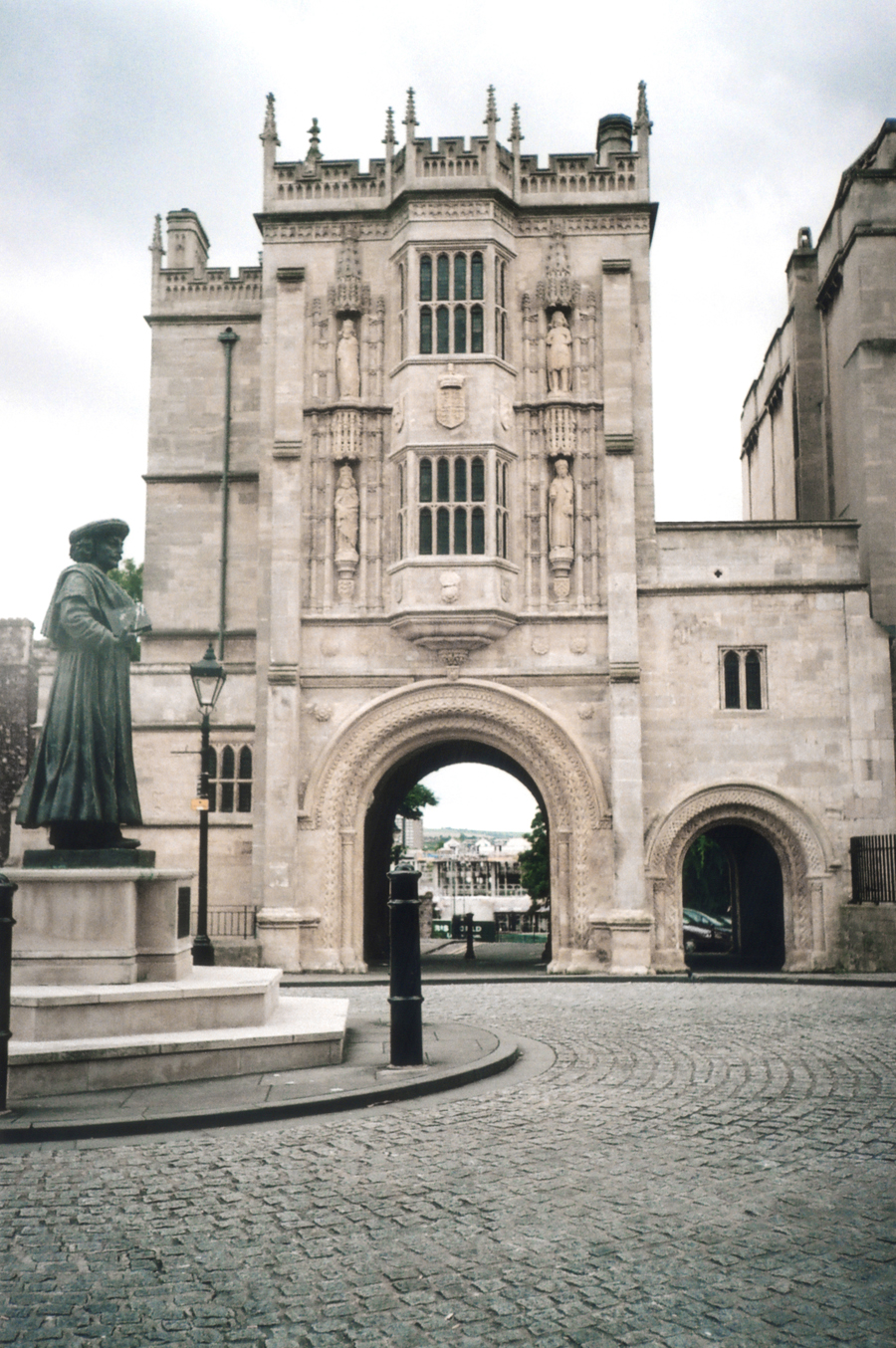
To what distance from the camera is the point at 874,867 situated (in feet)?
71.7

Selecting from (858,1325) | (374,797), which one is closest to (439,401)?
(374,797)

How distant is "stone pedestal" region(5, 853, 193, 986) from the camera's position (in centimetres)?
987

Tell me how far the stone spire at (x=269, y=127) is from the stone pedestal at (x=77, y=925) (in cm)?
1935

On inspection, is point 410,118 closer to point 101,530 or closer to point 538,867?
point 101,530

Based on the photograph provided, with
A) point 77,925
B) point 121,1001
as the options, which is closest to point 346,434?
→ point 77,925

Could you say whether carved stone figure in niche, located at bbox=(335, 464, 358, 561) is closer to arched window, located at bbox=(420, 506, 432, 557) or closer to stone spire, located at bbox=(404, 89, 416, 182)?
arched window, located at bbox=(420, 506, 432, 557)

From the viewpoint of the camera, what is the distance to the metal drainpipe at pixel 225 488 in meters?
27.0

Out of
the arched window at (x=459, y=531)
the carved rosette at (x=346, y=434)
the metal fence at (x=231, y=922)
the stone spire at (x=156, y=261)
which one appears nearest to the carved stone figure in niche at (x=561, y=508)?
the arched window at (x=459, y=531)

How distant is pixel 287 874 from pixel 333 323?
35.8 feet

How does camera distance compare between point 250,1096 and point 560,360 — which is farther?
point 560,360

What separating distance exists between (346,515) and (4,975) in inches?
651

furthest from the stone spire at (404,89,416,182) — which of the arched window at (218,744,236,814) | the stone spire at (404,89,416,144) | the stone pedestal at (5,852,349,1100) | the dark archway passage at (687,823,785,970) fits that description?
the stone pedestal at (5,852,349,1100)

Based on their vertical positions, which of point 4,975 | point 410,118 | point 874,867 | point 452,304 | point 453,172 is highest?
point 410,118

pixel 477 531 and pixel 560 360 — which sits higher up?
pixel 560 360
